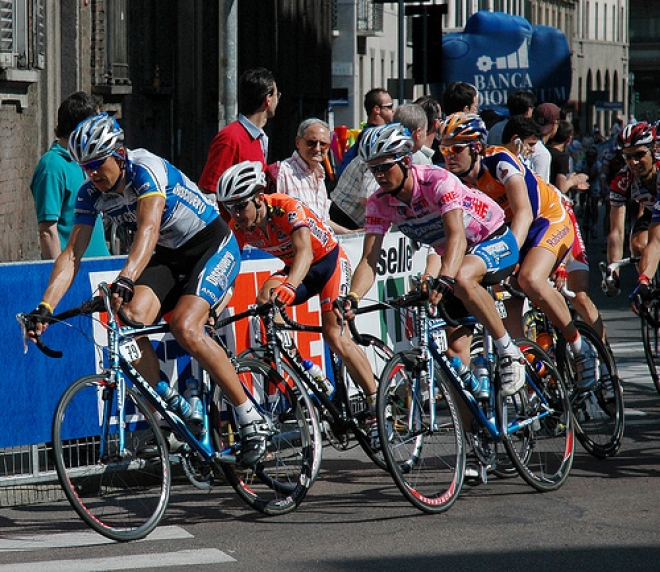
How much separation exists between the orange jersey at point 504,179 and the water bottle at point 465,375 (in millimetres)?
1389

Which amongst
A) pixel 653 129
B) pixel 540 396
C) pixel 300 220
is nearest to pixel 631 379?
pixel 653 129

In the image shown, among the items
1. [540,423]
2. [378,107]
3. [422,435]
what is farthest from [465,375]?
[378,107]

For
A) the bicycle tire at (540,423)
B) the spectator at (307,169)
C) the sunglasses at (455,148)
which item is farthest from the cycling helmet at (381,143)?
the spectator at (307,169)

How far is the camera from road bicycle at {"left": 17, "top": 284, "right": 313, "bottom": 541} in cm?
679

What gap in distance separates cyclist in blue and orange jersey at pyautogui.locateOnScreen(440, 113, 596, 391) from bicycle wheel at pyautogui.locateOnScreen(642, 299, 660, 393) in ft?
4.31

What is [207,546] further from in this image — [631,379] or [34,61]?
[34,61]

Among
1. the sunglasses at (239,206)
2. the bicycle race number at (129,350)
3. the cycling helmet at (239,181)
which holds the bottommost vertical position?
the bicycle race number at (129,350)

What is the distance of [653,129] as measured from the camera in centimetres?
949

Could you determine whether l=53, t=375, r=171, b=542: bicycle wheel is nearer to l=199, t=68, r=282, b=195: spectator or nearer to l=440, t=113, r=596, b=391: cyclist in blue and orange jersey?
l=440, t=113, r=596, b=391: cyclist in blue and orange jersey

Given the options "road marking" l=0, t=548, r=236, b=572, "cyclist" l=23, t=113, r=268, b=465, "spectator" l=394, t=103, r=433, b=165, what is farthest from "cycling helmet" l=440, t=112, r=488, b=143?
"road marking" l=0, t=548, r=236, b=572

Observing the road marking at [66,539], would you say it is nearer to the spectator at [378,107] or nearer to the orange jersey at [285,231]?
the orange jersey at [285,231]

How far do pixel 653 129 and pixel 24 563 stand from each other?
5065 millimetres

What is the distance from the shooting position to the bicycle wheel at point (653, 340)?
10.1 meters

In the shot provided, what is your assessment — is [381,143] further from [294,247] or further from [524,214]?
[524,214]
